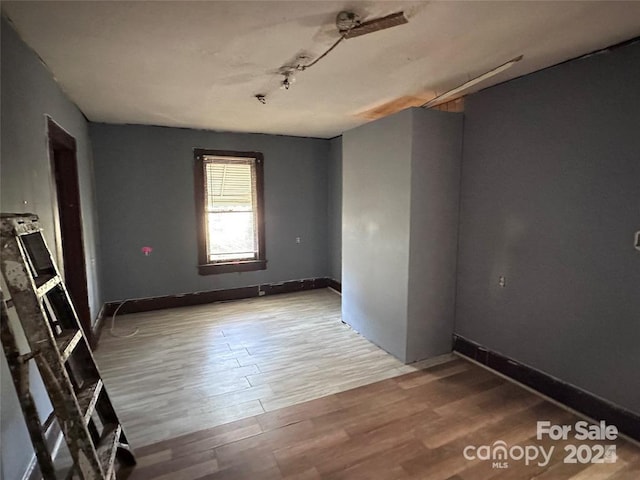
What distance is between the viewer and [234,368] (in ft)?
10.0

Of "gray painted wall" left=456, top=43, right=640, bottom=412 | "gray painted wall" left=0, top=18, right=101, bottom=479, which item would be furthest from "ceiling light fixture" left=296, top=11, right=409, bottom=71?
"gray painted wall" left=0, top=18, right=101, bottom=479

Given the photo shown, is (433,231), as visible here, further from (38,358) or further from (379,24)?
(38,358)

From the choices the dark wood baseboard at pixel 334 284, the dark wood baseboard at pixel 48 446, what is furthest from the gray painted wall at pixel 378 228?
the dark wood baseboard at pixel 48 446

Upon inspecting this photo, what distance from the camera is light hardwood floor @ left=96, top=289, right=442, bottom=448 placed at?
2.45m

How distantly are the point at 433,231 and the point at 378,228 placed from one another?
534mm

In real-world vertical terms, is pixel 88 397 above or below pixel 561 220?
below

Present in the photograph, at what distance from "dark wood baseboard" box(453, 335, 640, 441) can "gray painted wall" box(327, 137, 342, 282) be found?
2.52 meters

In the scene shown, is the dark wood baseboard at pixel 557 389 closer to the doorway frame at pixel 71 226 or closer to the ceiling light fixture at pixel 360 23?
the ceiling light fixture at pixel 360 23

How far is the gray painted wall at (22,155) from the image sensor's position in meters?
1.62

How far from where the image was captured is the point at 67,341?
163 centimetres

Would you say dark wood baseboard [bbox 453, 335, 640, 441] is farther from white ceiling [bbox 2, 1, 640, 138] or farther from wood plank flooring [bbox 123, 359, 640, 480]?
white ceiling [bbox 2, 1, 640, 138]

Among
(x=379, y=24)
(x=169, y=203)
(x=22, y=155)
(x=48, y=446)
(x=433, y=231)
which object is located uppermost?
(x=379, y=24)

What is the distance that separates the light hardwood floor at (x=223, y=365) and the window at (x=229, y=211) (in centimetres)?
84

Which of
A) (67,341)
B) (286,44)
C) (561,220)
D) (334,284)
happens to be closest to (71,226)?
(67,341)
